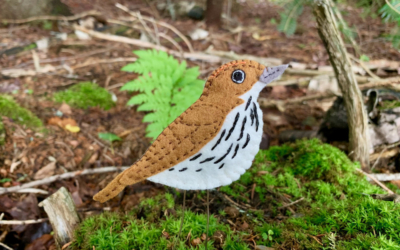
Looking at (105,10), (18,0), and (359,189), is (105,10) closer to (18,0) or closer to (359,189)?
(18,0)

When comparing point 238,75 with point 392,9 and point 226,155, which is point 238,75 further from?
point 392,9

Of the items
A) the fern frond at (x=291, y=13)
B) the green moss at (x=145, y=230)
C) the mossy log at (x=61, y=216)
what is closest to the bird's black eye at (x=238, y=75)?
the green moss at (x=145, y=230)

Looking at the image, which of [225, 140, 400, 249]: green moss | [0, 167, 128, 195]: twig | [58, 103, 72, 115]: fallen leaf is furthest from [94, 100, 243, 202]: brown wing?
[58, 103, 72, 115]: fallen leaf

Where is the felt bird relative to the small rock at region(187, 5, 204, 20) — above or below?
below

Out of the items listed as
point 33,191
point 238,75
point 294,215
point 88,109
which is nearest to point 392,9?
point 238,75

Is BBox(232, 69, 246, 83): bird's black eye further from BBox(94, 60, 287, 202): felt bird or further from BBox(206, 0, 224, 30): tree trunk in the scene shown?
BBox(206, 0, 224, 30): tree trunk

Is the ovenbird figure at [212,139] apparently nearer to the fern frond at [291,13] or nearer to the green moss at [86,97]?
the fern frond at [291,13]
